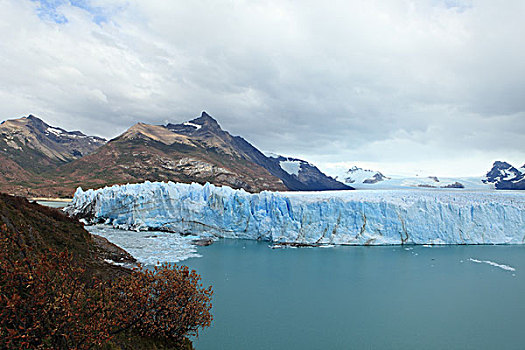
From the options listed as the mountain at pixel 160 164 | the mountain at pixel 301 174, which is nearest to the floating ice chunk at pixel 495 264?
the mountain at pixel 160 164

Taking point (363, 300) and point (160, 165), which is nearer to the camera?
point (363, 300)

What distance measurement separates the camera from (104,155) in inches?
2726

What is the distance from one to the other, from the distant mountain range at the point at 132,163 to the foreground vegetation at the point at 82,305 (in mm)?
50945

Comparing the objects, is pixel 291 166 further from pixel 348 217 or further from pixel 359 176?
pixel 348 217

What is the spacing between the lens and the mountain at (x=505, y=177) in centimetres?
7256

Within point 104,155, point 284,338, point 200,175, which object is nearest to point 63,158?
point 104,155

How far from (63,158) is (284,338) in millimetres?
107794

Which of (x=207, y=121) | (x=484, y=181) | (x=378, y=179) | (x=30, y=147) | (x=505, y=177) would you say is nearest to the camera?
(x=484, y=181)

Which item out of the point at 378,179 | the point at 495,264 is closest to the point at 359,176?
the point at 378,179

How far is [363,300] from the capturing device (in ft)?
36.6

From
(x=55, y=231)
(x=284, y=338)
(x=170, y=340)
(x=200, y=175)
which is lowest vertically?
(x=284, y=338)

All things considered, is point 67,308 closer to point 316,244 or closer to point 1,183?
point 316,244

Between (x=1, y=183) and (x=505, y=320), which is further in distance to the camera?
(x=1, y=183)

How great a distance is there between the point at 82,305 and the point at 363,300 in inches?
359
